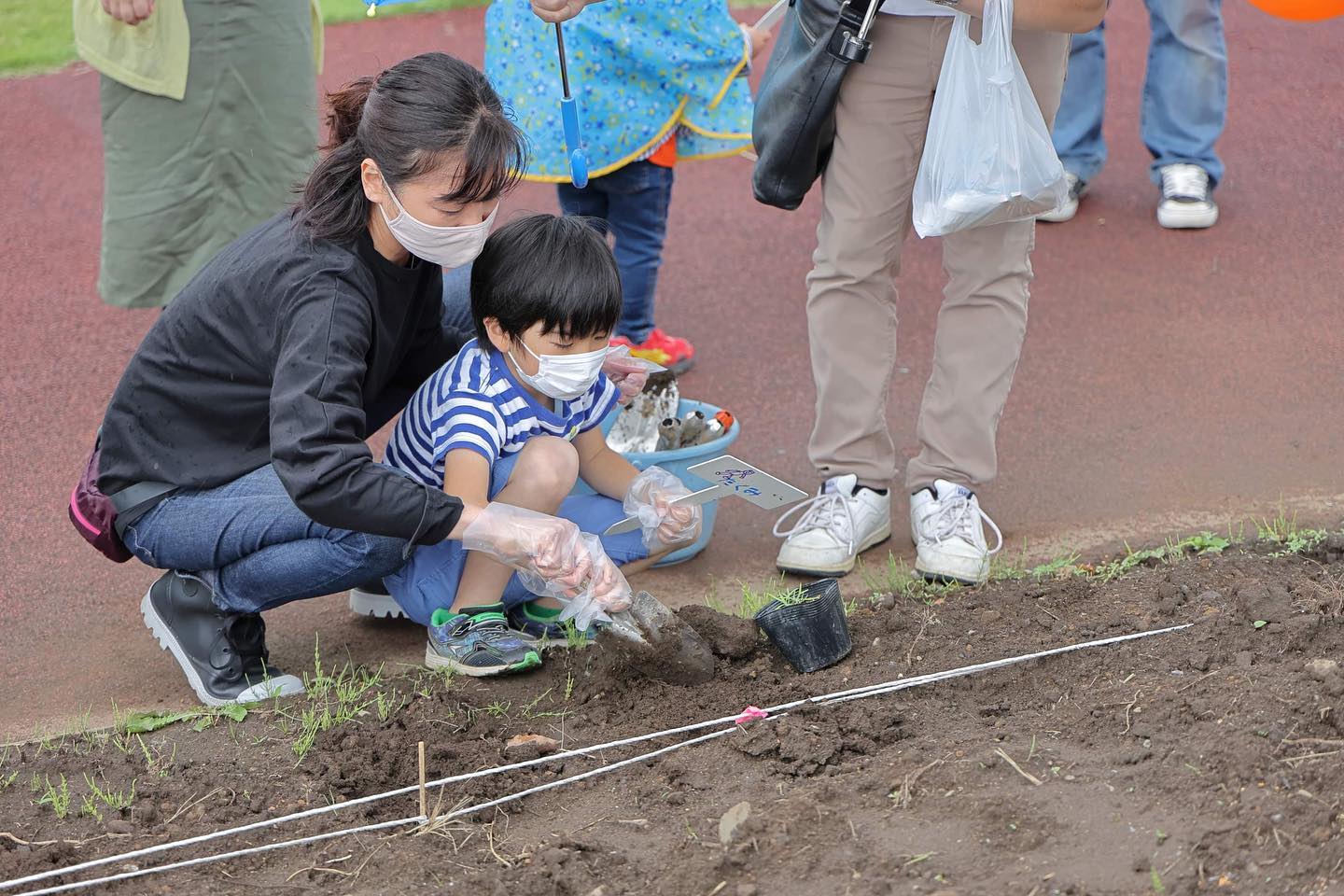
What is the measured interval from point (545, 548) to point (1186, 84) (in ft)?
12.8

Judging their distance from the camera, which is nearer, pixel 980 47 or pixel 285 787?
pixel 285 787

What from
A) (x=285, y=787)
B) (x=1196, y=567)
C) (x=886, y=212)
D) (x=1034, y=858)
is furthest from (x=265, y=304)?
(x=1196, y=567)

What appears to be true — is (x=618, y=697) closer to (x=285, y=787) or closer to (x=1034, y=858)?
(x=285, y=787)

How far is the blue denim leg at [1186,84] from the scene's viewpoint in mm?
5422

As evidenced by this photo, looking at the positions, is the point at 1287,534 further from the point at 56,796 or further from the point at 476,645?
the point at 56,796

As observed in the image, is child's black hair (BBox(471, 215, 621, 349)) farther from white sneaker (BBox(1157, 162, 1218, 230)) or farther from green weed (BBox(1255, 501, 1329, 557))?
white sneaker (BBox(1157, 162, 1218, 230))

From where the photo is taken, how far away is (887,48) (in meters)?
3.21

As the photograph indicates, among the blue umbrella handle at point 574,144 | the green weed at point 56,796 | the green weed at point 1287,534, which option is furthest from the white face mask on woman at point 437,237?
the green weed at point 1287,534

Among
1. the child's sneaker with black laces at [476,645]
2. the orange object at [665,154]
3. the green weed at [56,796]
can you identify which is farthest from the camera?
the orange object at [665,154]

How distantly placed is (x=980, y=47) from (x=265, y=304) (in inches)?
63.7

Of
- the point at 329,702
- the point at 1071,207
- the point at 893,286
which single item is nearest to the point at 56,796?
the point at 329,702

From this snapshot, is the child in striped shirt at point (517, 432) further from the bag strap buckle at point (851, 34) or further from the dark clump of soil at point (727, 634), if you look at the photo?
the bag strap buckle at point (851, 34)

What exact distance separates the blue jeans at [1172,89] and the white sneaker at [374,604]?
355 centimetres

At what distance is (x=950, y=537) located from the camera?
11.2 ft
